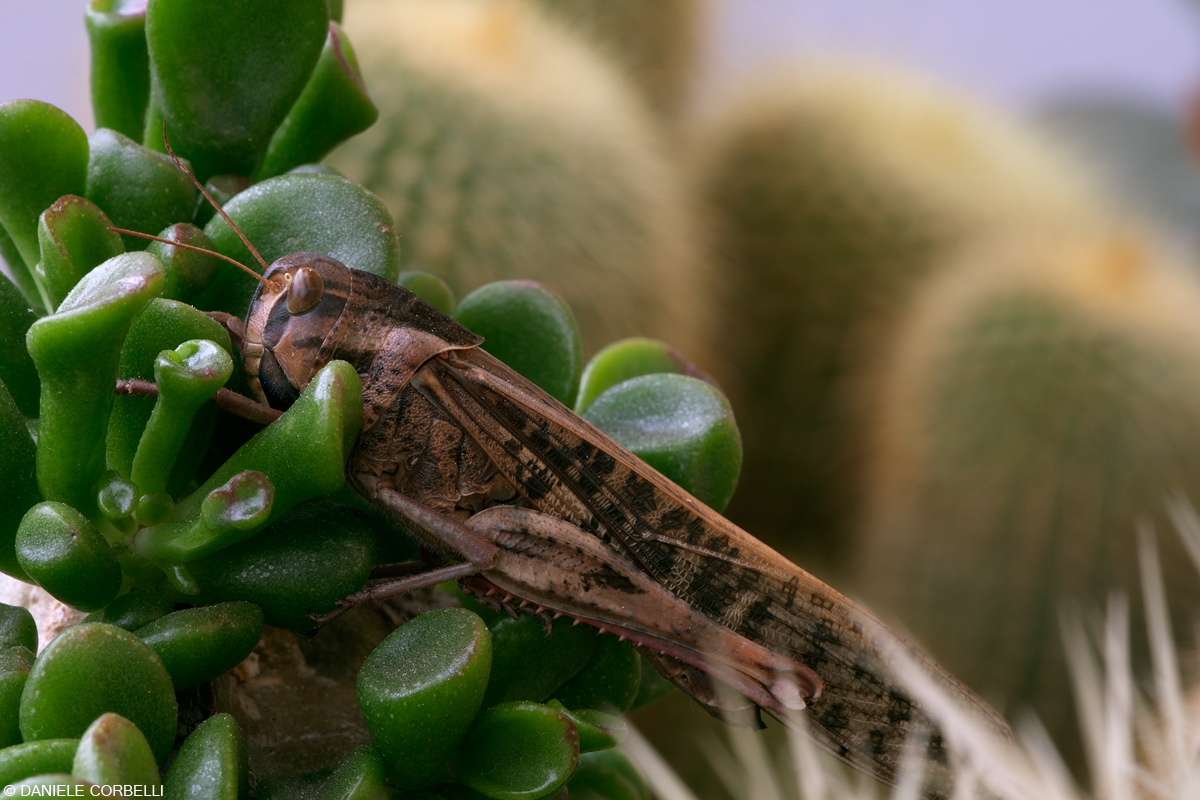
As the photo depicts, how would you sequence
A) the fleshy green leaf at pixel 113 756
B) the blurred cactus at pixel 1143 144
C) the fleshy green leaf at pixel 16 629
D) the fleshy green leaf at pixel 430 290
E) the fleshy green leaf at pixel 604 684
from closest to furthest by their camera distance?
the fleshy green leaf at pixel 113 756, the fleshy green leaf at pixel 16 629, the fleshy green leaf at pixel 604 684, the fleshy green leaf at pixel 430 290, the blurred cactus at pixel 1143 144

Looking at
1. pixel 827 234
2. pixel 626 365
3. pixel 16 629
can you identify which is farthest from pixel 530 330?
pixel 827 234

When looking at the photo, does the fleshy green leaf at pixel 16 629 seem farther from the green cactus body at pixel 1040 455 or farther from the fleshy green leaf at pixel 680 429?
the green cactus body at pixel 1040 455

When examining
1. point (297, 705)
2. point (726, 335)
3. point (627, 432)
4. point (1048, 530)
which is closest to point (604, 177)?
point (726, 335)

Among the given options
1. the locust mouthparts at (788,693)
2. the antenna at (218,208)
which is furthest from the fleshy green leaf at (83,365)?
the locust mouthparts at (788,693)

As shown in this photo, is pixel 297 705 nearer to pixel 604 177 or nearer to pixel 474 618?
pixel 474 618

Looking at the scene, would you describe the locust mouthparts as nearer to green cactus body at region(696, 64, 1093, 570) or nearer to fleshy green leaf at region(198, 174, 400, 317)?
fleshy green leaf at region(198, 174, 400, 317)

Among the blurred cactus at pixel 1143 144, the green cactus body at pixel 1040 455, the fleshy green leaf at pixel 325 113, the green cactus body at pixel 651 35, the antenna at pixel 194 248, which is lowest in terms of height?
the green cactus body at pixel 1040 455
